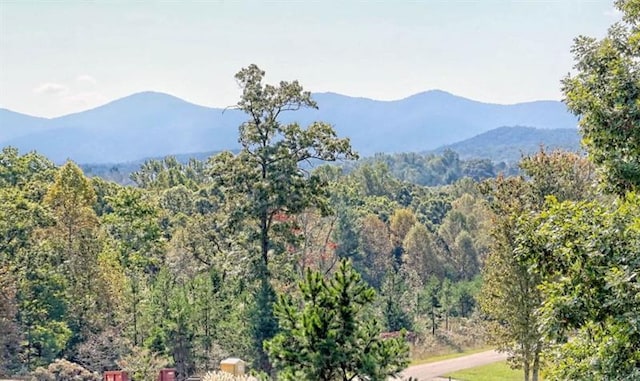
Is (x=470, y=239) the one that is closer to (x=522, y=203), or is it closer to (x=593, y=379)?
(x=522, y=203)

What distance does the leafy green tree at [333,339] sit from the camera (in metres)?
7.09

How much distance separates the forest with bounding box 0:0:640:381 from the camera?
6.10 m

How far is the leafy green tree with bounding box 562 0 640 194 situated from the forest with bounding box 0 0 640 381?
20 mm

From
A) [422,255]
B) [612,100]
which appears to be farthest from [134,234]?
[612,100]

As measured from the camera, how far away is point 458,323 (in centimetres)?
3183

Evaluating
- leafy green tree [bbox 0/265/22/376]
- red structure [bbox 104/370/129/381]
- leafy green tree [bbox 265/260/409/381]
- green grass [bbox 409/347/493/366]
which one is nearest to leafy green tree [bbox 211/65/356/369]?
red structure [bbox 104/370/129/381]

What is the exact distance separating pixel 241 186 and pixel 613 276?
1526cm

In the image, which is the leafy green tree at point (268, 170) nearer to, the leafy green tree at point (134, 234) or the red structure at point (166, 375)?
the red structure at point (166, 375)

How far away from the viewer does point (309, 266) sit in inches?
928

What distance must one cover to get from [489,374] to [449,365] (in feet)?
6.96

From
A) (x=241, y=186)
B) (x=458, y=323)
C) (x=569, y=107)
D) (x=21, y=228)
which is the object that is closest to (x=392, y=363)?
(x=569, y=107)

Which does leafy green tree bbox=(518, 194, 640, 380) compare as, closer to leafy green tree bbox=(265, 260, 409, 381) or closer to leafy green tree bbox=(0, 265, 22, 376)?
leafy green tree bbox=(265, 260, 409, 381)

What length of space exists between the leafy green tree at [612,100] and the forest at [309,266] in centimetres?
2

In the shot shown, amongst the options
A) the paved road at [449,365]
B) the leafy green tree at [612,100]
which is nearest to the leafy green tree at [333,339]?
the leafy green tree at [612,100]
